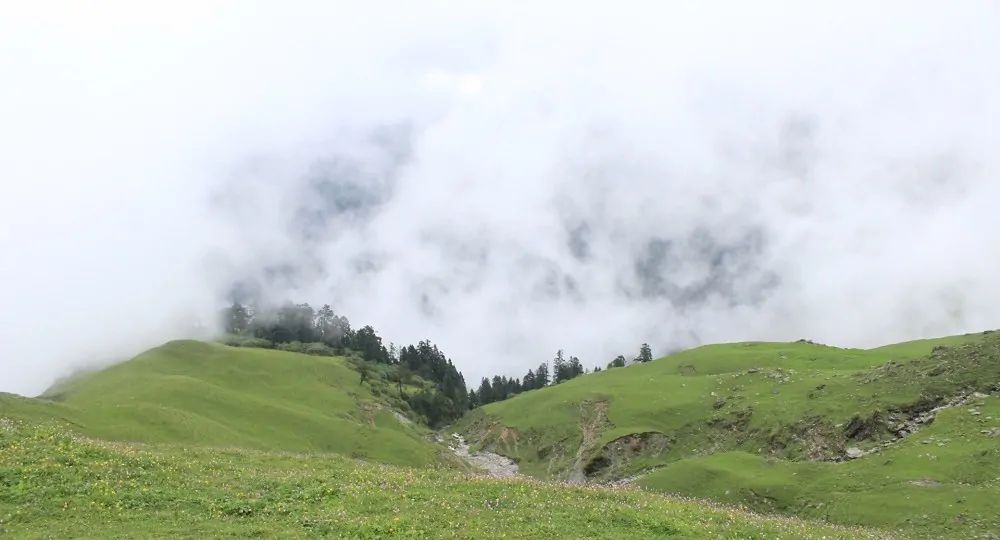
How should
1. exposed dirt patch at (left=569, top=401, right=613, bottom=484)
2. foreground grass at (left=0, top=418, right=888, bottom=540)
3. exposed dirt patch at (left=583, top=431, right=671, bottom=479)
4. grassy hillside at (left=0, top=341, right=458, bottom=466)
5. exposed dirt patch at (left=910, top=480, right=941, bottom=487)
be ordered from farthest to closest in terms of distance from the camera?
exposed dirt patch at (left=569, top=401, right=613, bottom=484)
exposed dirt patch at (left=583, top=431, right=671, bottom=479)
grassy hillside at (left=0, top=341, right=458, bottom=466)
exposed dirt patch at (left=910, top=480, right=941, bottom=487)
foreground grass at (left=0, top=418, right=888, bottom=540)

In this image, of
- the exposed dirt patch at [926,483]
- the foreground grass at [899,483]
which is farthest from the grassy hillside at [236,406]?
the exposed dirt patch at [926,483]

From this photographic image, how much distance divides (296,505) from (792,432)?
230 ft

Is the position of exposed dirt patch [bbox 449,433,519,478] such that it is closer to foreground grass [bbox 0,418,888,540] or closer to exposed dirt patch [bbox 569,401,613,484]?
exposed dirt patch [bbox 569,401,613,484]

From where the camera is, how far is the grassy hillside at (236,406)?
7519 cm

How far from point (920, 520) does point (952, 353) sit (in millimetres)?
42156

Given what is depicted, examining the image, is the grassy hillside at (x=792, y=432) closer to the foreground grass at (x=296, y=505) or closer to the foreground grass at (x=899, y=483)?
the foreground grass at (x=899, y=483)

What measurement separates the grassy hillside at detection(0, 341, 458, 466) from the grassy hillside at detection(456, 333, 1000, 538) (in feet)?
80.3

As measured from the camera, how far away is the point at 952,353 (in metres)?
75.6

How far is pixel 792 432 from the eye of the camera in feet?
260

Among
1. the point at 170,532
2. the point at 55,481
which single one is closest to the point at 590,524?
the point at 170,532

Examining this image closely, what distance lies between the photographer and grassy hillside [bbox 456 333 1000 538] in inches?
1908

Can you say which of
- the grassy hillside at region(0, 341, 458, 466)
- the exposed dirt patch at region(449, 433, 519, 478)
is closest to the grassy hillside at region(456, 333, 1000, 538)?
the exposed dirt patch at region(449, 433, 519, 478)

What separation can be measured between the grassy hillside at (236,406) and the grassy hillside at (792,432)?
80.3ft

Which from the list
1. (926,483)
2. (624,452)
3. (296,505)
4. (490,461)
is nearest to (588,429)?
(624,452)
